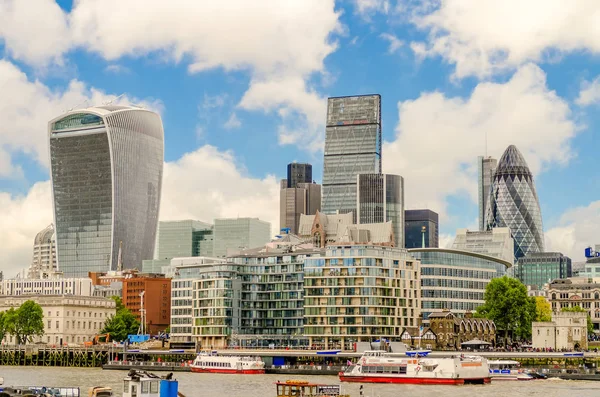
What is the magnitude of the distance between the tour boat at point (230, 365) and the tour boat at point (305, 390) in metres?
59.0

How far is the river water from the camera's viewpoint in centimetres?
12182

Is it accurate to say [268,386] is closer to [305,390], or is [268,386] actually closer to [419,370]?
[419,370]

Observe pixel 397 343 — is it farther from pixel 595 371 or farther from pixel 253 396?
pixel 253 396

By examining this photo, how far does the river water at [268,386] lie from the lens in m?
122

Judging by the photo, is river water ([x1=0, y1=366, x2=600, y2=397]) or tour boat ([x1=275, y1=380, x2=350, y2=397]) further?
river water ([x1=0, y1=366, x2=600, y2=397])

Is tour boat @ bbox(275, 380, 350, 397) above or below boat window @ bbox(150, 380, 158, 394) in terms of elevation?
below

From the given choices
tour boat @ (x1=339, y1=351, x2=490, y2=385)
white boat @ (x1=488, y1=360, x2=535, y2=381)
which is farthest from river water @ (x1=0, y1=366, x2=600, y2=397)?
white boat @ (x1=488, y1=360, x2=535, y2=381)

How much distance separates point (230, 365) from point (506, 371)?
150ft

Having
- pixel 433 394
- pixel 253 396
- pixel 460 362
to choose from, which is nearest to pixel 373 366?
pixel 460 362

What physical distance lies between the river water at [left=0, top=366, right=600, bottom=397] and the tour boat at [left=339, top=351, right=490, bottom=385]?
3.18 m

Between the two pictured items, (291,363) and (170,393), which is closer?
(170,393)

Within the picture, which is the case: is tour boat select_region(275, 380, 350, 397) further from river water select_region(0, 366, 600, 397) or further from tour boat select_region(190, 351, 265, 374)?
tour boat select_region(190, 351, 265, 374)

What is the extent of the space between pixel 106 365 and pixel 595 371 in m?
89.1

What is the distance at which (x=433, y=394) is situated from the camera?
123625 millimetres
